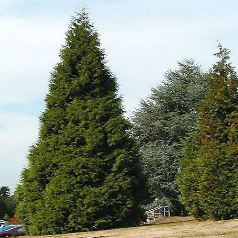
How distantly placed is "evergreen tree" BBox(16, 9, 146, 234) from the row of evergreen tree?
4 cm

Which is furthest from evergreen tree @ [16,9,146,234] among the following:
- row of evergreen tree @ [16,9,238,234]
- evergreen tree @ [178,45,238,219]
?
evergreen tree @ [178,45,238,219]

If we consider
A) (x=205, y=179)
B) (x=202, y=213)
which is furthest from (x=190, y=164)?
(x=205, y=179)

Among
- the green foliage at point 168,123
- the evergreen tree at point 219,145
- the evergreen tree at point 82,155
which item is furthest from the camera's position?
the green foliage at point 168,123

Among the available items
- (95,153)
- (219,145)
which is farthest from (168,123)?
(95,153)

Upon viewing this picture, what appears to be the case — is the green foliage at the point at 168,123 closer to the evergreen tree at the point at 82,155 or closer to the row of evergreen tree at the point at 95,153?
the row of evergreen tree at the point at 95,153

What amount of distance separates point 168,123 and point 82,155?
859 inches

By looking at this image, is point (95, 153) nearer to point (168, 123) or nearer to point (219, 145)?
point (219, 145)

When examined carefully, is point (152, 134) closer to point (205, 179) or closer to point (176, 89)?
point (176, 89)

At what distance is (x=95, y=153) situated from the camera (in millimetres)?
19141

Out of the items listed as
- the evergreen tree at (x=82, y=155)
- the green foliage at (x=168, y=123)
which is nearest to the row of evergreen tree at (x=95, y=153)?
the evergreen tree at (x=82, y=155)

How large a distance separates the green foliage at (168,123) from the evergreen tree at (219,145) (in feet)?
52.0

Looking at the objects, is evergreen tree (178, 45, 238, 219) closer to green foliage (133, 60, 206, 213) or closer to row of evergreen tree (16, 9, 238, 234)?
row of evergreen tree (16, 9, 238, 234)

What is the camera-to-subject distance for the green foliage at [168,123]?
39.2 m

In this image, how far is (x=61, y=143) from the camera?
19359 millimetres
